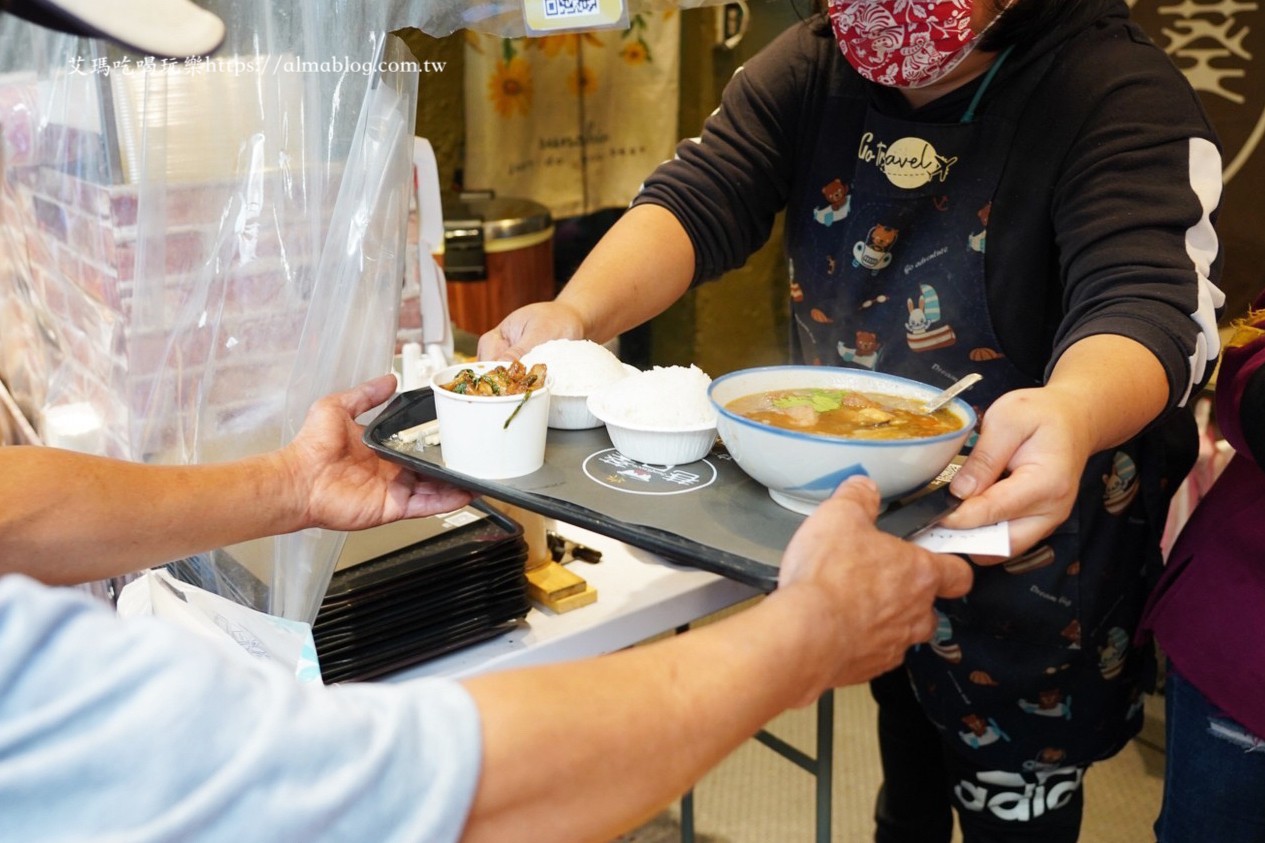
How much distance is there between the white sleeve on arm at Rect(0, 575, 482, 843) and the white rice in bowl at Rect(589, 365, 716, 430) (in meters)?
0.52

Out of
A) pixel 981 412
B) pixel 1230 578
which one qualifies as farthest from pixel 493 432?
pixel 1230 578

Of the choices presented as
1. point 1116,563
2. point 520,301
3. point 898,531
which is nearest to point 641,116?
point 520,301

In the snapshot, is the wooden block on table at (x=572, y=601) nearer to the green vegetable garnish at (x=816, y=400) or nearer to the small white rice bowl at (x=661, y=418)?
the small white rice bowl at (x=661, y=418)

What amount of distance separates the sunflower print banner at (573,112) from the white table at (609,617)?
1970 mm

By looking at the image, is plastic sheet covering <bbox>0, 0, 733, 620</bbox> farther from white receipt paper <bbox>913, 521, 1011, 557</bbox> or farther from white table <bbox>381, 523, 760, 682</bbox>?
white receipt paper <bbox>913, 521, 1011, 557</bbox>

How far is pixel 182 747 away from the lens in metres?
0.57

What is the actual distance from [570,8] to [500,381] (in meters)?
0.38

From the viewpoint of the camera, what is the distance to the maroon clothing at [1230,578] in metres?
1.26

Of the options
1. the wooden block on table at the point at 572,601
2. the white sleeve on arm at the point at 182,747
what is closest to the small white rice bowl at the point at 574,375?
the wooden block on table at the point at 572,601

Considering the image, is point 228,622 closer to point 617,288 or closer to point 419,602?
point 419,602

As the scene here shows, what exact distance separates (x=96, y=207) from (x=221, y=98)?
0.94ft

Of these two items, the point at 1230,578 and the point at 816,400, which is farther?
the point at 1230,578

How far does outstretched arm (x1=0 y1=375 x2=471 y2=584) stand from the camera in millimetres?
1023

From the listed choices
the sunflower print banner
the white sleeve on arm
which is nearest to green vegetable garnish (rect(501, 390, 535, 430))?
the white sleeve on arm
